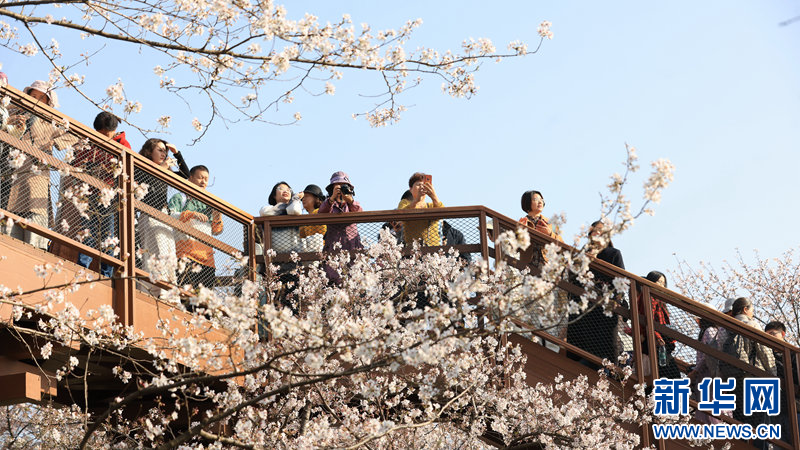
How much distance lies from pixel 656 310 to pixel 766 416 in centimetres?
129

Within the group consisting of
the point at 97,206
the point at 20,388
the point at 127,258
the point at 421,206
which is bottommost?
the point at 20,388

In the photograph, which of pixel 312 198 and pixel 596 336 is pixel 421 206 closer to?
pixel 312 198

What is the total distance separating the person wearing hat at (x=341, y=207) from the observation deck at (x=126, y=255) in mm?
98

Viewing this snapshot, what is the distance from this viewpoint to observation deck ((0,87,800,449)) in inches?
253

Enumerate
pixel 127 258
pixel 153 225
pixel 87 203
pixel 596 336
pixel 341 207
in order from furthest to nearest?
pixel 341 207
pixel 596 336
pixel 153 225
pixel 127 258
pixel 87 203

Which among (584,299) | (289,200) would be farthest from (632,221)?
(289,200)

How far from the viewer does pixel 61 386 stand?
844 centimetres

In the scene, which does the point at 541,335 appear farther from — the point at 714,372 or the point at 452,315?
the point at 452,315

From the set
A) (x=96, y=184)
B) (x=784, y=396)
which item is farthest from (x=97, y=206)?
(x=784, y=396)

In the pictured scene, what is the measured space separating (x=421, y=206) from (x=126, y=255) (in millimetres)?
3375

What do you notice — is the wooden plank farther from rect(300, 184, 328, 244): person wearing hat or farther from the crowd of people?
rect(300, 184, 328, 244): person wearing hat

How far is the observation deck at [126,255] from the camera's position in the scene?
21.1 feet

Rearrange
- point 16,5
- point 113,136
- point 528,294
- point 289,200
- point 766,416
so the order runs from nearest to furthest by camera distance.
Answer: point 528,294 < point 16,5 < point 113,136 < point 766,416 < point 289,200

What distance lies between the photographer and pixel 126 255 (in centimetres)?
650
